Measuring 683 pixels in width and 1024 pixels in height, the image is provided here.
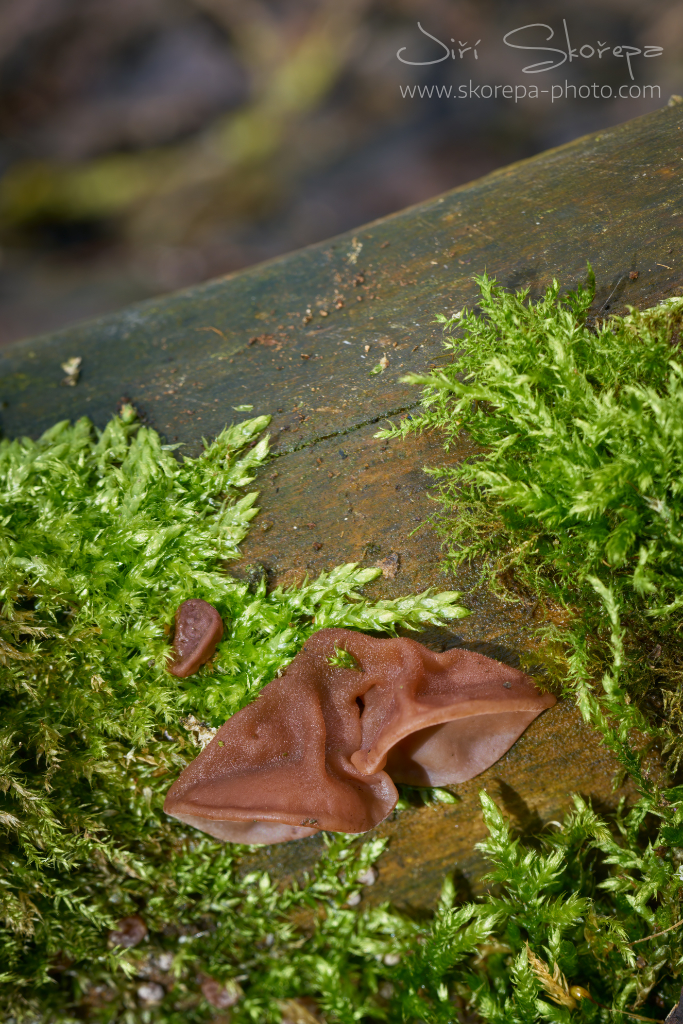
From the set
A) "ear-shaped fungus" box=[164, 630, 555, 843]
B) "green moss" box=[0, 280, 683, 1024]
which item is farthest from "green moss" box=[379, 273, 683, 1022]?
"ear-shaped fungus" box=[164, 630, 555, 843]

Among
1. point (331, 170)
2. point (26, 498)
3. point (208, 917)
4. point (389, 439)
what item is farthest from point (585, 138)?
point (208, 917)

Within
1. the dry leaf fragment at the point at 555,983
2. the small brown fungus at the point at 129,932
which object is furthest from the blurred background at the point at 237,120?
the dry leaf fragment at the point at 555,983

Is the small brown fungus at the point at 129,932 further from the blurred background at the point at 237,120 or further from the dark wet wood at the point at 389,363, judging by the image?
the blurred background at the point at 237,120

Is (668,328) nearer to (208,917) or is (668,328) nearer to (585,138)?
(585,138)

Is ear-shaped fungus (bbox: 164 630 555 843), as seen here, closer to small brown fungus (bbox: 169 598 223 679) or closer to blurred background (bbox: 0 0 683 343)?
small brown fungus (bbox: 169 598 223 679)

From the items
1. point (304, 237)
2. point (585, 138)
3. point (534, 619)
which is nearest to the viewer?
point (534, 619)
